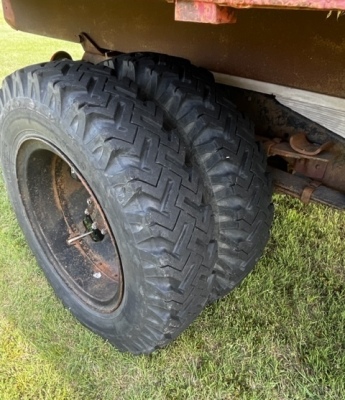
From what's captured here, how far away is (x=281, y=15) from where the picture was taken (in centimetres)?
167

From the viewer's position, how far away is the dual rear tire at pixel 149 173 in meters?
1.65

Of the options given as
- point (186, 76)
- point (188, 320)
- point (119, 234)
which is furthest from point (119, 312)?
point (186, 76)

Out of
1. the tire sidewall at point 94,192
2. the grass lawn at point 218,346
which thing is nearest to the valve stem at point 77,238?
the tire sidewall at point 94,192

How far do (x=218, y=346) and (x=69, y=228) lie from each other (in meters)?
0.95

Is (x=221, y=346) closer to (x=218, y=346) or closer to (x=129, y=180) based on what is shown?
(x=218, y=346)

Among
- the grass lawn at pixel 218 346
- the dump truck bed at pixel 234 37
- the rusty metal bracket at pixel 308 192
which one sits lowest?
the grass lawn at pixel 218 346

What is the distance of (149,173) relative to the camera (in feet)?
5.37

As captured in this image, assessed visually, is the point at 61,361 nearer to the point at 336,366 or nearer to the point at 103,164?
the point at 103,164

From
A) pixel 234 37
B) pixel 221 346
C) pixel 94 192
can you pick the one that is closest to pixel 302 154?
pixel 234 37

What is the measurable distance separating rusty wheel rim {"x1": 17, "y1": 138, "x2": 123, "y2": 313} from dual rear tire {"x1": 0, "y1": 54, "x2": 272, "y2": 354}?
0.12 ft

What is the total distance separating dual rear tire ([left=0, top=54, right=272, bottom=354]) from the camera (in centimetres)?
165

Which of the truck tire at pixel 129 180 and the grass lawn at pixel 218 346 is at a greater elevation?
the truck tire at pixel 129 180

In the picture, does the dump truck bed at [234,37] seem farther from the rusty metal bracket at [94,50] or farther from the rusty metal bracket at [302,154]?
the rusty metal bracket at [302,154]

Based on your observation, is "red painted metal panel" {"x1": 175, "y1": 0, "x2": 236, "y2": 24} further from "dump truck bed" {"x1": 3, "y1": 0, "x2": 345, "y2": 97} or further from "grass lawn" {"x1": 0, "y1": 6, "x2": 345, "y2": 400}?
"grass lawn" {"x1": 0, "y1": 6, "x2": 345, "y2": 400}
